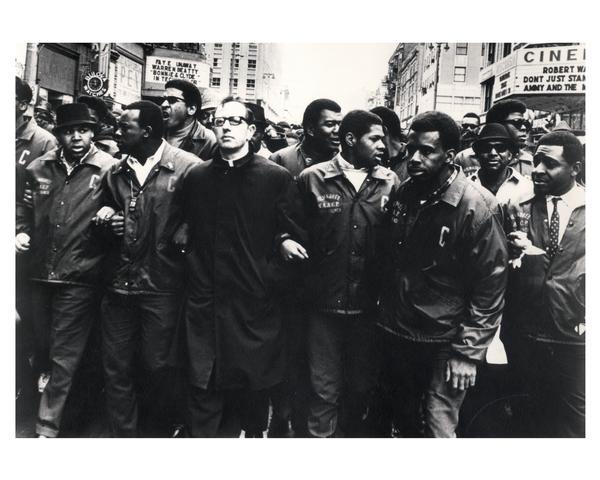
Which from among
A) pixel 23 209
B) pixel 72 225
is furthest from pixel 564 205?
A: pixel 23 209

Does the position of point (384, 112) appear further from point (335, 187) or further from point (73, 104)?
point (73, 104)

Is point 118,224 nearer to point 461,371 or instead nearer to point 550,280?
point 461,371

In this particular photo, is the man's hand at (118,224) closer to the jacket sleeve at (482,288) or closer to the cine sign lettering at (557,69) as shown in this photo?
the jacket sleeve at (482,288)

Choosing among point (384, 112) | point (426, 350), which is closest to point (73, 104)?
point (384, 112)

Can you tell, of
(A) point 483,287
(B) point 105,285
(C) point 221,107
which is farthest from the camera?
(B) point 105,285

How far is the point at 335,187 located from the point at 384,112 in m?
0.87

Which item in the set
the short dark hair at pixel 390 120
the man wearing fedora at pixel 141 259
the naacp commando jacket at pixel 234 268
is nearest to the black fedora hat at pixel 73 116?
the man wearing fedora at pixel 141 259

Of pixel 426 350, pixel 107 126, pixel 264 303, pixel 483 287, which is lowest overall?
pixel 426 350

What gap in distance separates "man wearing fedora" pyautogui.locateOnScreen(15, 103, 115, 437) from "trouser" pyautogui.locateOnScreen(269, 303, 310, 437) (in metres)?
1.32

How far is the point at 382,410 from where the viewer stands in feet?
10.5

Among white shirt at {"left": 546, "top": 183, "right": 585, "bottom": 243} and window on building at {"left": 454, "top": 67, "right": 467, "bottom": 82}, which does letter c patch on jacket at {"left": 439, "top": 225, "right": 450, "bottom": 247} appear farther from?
window on building at {"left": 454, "top": 67, "right": 467, "bottom": 82}

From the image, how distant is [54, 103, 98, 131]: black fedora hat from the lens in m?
3.19

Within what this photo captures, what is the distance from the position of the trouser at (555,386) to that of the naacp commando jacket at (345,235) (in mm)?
1159

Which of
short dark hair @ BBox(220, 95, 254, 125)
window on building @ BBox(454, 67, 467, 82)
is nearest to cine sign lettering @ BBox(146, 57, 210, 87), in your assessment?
short dark hair @ BBox(220, 95, 254, 125)
